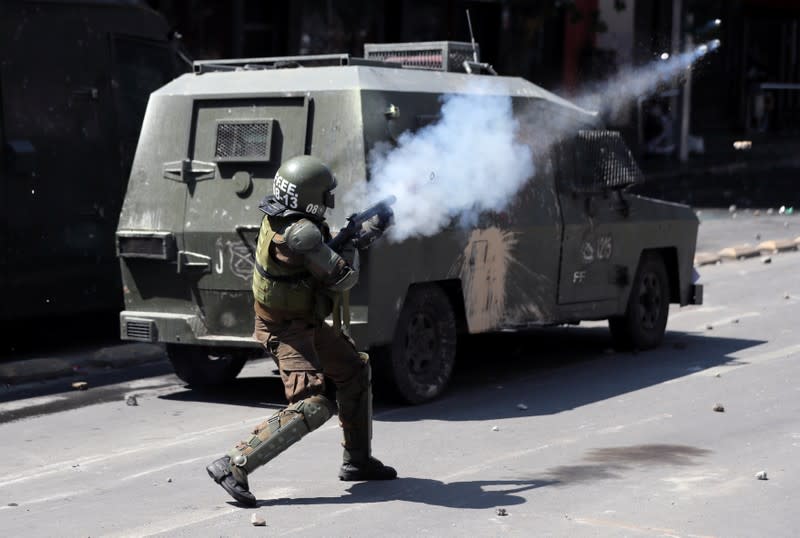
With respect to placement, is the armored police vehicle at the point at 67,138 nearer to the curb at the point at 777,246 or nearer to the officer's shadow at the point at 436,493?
the officer's shadow at the point at 436,493

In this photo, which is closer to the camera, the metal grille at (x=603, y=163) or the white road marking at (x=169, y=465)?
the white road marking at (x=169, y=465)

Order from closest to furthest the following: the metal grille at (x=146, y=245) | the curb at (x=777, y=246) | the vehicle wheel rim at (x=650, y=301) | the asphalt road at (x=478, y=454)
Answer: the asphalt road at (x=478, y=454) < the metal grille at (x=146, y=245) < the vehicle wheel rim at (x=650, y=301) < the curb at (x=777, y=246)

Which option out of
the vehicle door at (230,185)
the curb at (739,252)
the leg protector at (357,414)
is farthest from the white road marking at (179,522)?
the curb at (739,252)

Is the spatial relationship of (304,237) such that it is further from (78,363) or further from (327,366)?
(78,363)

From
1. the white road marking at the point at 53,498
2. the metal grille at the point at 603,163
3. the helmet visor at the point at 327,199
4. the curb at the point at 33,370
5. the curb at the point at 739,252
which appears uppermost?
the metal grille at the point at 603,163

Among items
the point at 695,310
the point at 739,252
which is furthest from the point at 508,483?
the point at 739,252

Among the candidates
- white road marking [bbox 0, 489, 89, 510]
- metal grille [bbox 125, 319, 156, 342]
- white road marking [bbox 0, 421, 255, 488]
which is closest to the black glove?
white road marking [bbox 0, 489, 89, 510]

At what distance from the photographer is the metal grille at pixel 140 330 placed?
1016 centimetres

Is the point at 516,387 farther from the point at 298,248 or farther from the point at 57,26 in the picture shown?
the point at 57,26

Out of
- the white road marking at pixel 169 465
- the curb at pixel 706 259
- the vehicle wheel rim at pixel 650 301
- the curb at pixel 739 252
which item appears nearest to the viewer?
the white road marking at pixel 169 465

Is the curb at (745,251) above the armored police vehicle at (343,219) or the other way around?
the other way around

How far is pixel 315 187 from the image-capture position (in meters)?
7.48

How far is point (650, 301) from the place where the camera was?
40.5 feet

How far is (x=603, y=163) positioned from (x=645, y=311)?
1.57 m
